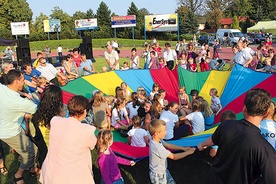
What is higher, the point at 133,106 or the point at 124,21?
the point at 124,21

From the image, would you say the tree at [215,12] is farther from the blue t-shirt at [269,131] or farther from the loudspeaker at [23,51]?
the blue t-shirt at [269,131]

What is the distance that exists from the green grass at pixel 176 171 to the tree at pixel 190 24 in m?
39.4

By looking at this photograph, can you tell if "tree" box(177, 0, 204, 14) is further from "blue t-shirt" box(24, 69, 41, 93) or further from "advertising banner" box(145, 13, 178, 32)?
"blue t-shirt" box(24, 69, 41, 93)

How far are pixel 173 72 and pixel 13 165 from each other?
4.16m

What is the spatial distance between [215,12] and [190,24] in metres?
7.17

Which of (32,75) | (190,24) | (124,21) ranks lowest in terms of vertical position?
(32,75)

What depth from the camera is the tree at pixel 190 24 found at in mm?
42000

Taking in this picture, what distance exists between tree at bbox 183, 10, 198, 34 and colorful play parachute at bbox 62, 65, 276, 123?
36649 mm

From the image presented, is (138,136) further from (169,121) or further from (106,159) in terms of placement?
(106,159)

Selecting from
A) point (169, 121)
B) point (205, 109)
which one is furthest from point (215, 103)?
point (169, 121)

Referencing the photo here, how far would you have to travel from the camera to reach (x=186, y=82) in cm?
670

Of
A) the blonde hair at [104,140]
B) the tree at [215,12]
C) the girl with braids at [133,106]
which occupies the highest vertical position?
the tree at [215,12]

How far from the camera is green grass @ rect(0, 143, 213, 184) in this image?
392cm

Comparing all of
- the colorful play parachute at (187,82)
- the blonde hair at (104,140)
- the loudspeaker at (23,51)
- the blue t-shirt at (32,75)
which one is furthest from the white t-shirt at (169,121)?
the loudspeaker at (23,51)
